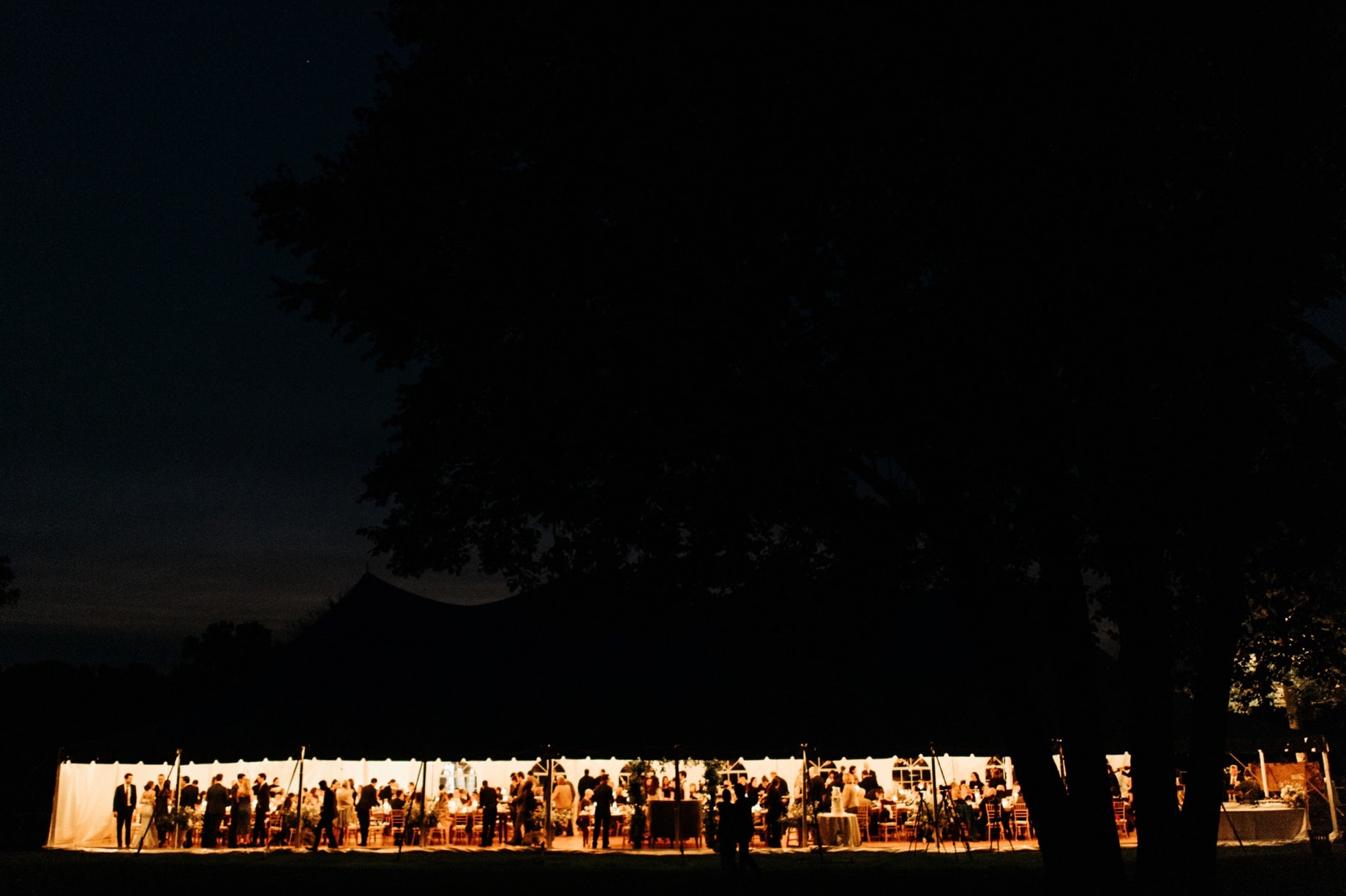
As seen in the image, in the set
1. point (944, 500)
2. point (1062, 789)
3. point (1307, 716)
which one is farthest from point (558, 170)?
point (1307, 716)

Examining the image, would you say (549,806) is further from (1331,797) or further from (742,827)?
(1331,797)

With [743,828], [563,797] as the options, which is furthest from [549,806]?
[743,828]

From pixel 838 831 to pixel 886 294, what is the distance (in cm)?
1180

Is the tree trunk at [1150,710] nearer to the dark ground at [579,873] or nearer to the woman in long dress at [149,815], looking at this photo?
the dark ground at [579,873]

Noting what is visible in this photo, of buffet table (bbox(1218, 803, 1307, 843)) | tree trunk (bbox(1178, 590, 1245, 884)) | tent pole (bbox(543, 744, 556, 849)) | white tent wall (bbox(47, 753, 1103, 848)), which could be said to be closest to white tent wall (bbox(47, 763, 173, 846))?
white tent wall (bbox(47, 753, 1103, 848))

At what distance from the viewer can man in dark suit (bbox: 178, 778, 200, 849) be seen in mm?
18688

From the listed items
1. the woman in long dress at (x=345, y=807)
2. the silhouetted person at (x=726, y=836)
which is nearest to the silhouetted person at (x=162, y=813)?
the woman in long dress at (x=345, y=807)

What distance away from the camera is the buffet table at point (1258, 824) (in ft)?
58.6

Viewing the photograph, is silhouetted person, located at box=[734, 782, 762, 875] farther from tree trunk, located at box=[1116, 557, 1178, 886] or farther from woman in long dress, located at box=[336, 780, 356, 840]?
woman in long dress, located at box=[336, 780, 356, 840]

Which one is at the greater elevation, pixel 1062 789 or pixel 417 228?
pixel 417 228

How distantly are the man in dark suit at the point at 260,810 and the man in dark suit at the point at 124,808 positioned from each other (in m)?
1.92

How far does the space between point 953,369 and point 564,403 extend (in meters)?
2.95

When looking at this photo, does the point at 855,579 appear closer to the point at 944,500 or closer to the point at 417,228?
the point at 944,500

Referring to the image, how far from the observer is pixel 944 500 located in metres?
9.22
